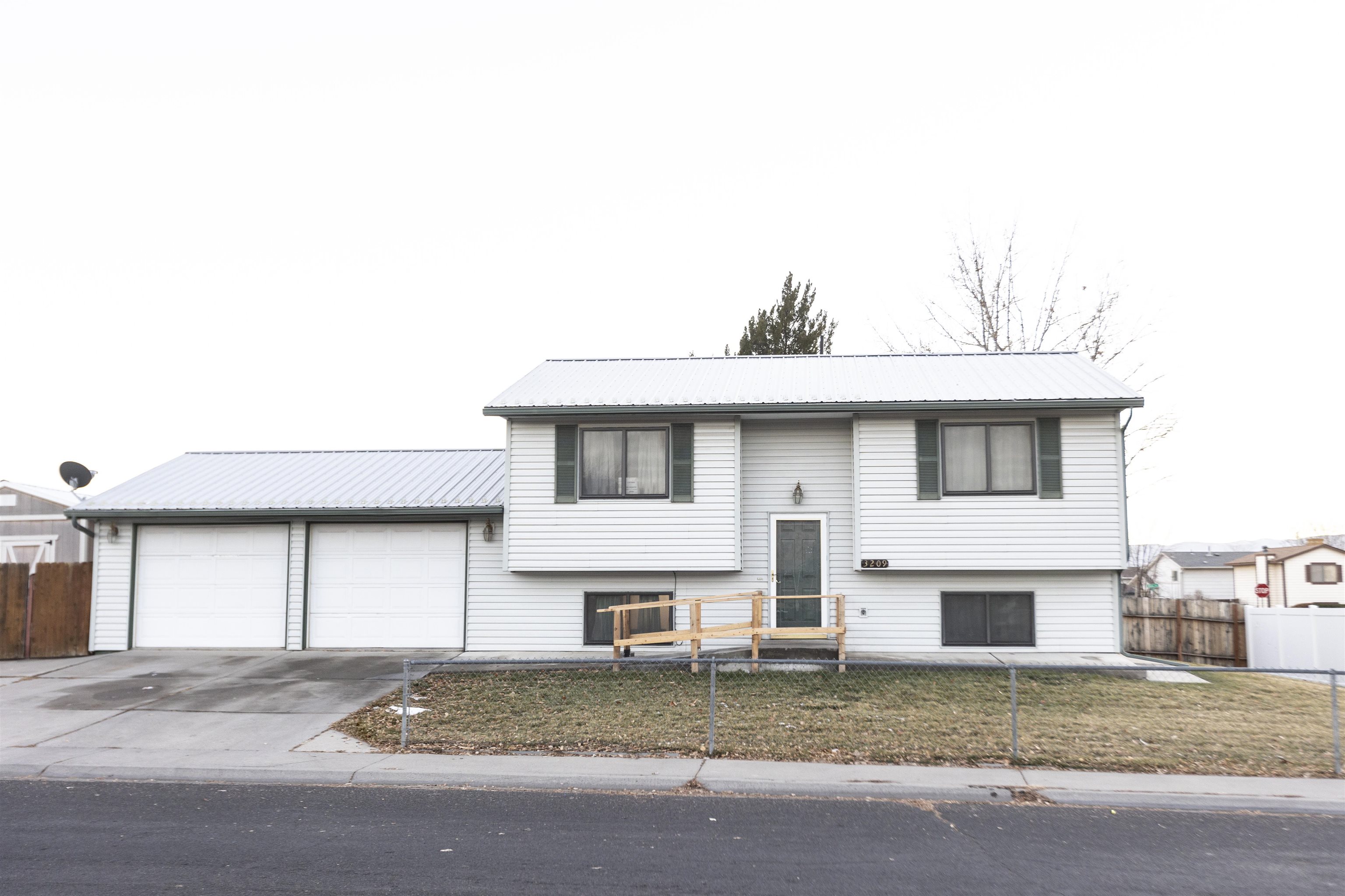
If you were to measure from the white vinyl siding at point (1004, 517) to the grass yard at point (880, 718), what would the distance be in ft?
6.60

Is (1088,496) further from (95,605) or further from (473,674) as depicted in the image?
(95,605)

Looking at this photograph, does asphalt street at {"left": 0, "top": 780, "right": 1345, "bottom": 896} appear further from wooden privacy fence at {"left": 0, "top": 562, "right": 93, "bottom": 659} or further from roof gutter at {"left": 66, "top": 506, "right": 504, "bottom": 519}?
wooden privacy fence at {"left": 0, "top": 562, "right": 93, "bottom": 659}

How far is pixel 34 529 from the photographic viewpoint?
90.3 ft

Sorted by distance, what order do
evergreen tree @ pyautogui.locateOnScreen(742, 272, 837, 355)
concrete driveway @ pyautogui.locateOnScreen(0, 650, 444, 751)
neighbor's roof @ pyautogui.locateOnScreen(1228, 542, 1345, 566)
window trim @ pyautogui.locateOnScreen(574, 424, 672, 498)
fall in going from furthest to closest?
1. neighbor's roof @ pyautogui.locateOnScreen(1228, 542, 1345, 566)
2. evergreen tree @ pyautogui.locateOnScreen(742, 272, 837, 355)
3. window trim @ pyautogui.locateOnScreen(574, 424, 672, 498)
4. concrete driveway @ pyautogui.locateOnScreen(0, 650, 444, 751)

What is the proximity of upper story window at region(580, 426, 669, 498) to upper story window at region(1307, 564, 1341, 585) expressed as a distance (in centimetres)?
4075

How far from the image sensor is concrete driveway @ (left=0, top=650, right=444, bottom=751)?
402 inches

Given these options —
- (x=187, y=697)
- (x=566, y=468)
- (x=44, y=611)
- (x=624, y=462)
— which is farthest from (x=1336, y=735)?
(x=44, y=611)

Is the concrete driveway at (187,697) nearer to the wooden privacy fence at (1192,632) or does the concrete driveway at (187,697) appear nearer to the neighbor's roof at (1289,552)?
the wooden privacy fence at (1192,632)

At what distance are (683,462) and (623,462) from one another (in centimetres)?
106

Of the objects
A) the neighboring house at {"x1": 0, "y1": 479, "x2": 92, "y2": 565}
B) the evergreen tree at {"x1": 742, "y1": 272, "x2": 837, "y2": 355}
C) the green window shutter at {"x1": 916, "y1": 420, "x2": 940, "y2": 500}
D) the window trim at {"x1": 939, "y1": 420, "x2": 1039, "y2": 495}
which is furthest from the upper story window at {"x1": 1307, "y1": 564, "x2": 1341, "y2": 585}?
the neighboring house at {"x1": 0, "y1": 479, "x2": 92, "y2": 565}

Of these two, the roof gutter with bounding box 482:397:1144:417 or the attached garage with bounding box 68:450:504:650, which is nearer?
the roof gutter with bounding box 482:397:1144:417

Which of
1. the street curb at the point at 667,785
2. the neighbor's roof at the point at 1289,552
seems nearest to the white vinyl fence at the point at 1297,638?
the street curb at the point at 667,785

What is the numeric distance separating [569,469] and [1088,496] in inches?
338

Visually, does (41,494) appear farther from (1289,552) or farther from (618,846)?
(1289,552)
